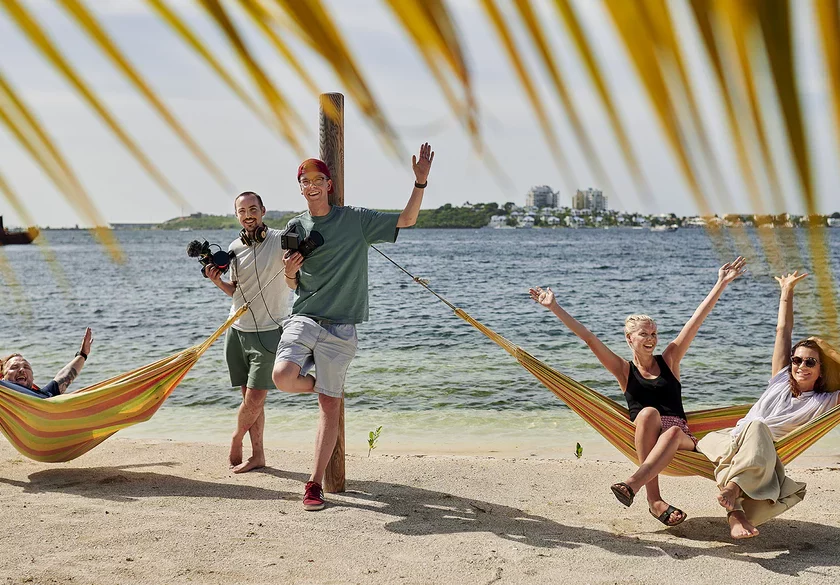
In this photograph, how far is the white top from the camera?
11.0 feet

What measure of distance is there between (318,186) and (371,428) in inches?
159

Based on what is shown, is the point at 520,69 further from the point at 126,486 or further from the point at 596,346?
the point at 126,486

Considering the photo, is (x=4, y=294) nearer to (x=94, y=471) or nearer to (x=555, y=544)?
(x=555, y=544)

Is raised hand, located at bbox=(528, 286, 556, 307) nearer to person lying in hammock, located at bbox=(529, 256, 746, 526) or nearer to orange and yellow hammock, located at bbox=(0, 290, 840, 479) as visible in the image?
person lying in hammock, located at bbox=(529, 256, 746, 526)

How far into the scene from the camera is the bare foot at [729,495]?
10.0 feet

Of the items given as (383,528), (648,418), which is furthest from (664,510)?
(383,528)

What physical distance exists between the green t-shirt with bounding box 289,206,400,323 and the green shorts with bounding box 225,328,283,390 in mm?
487

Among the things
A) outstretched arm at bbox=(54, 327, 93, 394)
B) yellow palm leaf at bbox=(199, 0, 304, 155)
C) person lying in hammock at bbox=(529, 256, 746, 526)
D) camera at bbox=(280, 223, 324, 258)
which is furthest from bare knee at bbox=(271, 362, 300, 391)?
yellow palm leaf at bbox=(199, 0, 304, 155)

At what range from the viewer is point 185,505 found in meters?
3.59

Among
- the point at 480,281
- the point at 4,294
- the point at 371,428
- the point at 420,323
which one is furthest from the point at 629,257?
the point at 4,294

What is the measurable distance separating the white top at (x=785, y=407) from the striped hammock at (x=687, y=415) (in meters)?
0.09

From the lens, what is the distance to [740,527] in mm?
3027

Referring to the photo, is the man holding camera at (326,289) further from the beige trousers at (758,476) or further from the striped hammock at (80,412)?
the beige trousers at (758,476)

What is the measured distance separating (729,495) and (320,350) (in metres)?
1.68
